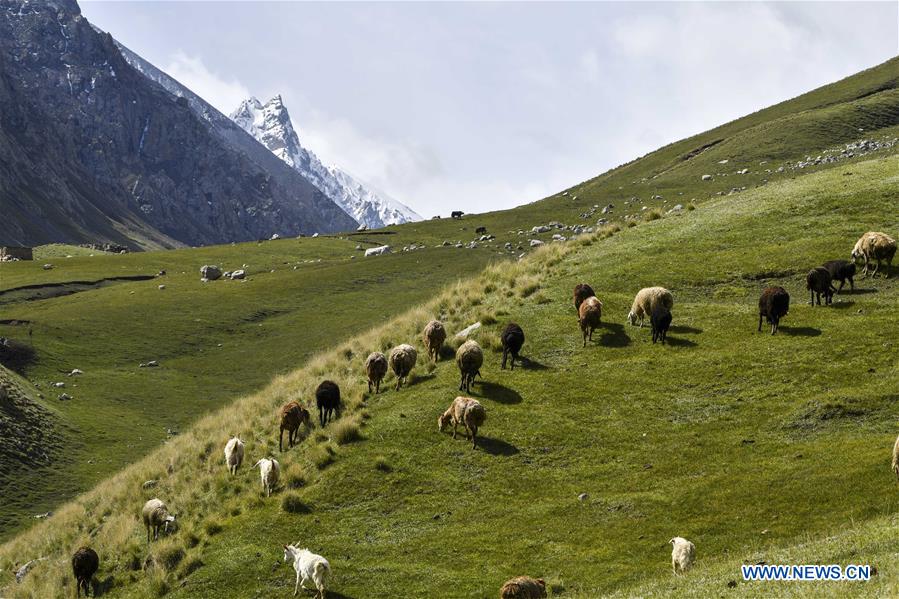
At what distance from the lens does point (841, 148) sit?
112500 mm

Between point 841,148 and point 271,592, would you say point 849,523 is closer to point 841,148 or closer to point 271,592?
point 271,592

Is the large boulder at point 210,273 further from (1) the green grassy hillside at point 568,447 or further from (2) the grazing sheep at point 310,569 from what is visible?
(2) the grazing sheep at point 310,569

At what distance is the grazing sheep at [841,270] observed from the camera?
3722 centimetres

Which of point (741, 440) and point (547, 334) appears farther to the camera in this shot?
point (547, 334)

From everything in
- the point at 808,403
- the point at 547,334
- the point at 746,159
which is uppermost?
the point at 746,159

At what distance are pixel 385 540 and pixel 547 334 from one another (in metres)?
16.2

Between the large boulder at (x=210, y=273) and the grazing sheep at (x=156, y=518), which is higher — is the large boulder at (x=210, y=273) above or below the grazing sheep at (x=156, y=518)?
above

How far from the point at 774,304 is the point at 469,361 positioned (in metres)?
13.5

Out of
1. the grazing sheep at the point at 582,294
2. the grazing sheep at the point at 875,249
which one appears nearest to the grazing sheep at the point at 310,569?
the grazing sheep at the point at 582,294

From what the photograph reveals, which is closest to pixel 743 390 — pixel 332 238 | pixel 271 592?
pixel 271 592

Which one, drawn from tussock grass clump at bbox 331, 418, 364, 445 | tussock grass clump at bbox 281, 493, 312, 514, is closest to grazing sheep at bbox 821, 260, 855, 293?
tussock grass clump at bbox 331, 418, 364, 445

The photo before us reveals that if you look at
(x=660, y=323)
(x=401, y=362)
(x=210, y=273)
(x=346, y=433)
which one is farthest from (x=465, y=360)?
(x=210, y=273)

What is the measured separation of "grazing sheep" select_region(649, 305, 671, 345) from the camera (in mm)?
35375

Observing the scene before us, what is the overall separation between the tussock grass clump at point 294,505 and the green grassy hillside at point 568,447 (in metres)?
0.05
